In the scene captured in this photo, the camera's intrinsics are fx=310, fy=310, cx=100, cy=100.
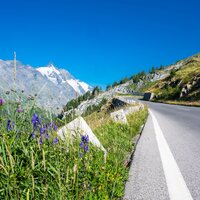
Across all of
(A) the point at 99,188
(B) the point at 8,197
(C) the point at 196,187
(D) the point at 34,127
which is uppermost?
(D) the point at 34,127

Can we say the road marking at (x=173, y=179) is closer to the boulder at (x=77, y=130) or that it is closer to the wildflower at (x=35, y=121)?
the boulder at (x=77, y=130)

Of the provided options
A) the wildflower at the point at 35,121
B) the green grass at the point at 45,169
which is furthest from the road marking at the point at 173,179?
the wildflower at the point at 35,121

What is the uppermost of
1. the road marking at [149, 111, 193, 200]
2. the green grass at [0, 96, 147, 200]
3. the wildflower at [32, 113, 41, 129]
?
the wildflower at [32, 113, 41, 129]

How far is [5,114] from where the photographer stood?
3240 millimetres

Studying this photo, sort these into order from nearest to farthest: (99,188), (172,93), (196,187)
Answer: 1. (99,188)
2. (196,187)
3. (172,93)

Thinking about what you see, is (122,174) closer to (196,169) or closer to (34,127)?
(196,169)

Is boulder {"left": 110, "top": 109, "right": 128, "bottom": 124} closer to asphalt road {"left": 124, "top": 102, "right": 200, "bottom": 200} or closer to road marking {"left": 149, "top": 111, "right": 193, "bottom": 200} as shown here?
asphalt road {"left": 124, "top": 102, "right": 200, "bottom": 200}

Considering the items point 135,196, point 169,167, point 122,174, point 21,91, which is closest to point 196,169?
point 169,167

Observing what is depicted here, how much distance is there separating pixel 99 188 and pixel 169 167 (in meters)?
1.81

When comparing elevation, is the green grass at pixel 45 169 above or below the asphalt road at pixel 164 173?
above

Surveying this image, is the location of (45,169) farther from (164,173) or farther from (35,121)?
(164,173)

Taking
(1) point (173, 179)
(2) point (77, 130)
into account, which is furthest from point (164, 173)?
(2) point (77, 130)

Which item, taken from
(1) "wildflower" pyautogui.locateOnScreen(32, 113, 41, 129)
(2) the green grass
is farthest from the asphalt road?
(1) "wildflower" pyautogui.locateOnScreen(32, 113, 41, 129)

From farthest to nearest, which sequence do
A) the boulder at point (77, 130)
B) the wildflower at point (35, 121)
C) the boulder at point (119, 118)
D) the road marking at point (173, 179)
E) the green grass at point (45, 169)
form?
the boulder at point (119, 118) < the boulder at point (77, 130) < the road marking at point (173, 179) < the wildflower at point (35, 121) < the green grass at point (45, 169)
